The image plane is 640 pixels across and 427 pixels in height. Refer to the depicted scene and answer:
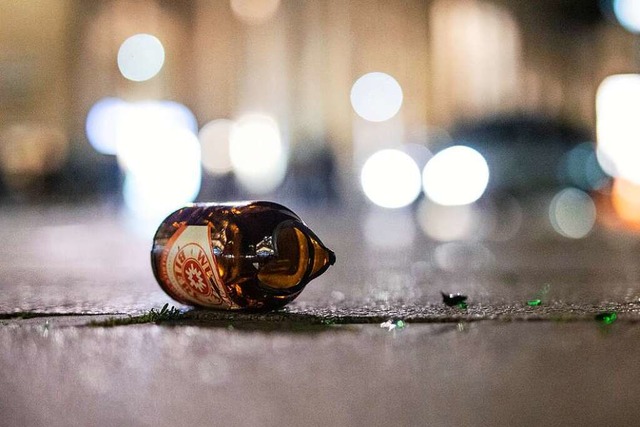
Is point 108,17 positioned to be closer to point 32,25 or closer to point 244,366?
point 32,25

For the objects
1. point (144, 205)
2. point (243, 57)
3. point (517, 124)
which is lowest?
point (144, 205)

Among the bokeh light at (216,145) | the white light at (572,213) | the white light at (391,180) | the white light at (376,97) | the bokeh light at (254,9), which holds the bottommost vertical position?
the white light at (572,213)

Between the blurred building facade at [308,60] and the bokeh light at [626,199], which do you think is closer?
the bokeh light at [626,199]

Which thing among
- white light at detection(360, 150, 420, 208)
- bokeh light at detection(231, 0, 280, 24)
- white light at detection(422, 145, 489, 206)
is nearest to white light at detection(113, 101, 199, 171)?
bokeh light at detection(231, 0, 280, 24)

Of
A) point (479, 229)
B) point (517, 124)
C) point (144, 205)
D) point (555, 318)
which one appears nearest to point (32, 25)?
point (144, 205)

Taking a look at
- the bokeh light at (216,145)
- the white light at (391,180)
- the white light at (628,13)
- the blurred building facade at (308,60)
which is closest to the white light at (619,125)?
the white light at (628,13)

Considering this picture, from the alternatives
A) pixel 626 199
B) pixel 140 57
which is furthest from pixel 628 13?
pixel 140 57

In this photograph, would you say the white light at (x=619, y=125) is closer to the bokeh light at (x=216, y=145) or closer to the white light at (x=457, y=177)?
the white light at (x=457, y=177)

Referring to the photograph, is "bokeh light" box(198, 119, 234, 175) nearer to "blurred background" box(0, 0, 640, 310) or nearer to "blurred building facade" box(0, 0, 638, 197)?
"blurred background" box(0, 0, 640, 310)
